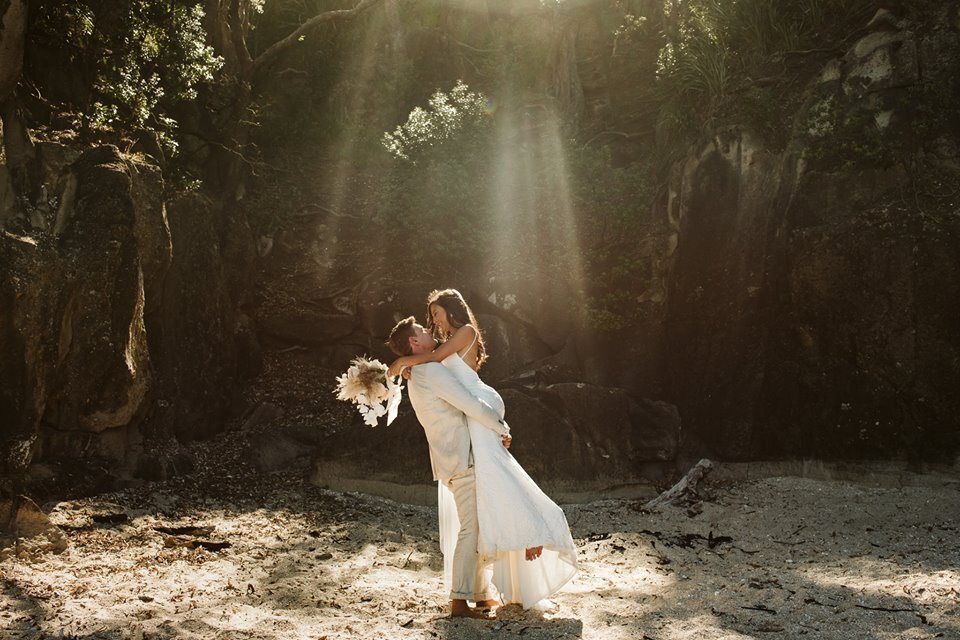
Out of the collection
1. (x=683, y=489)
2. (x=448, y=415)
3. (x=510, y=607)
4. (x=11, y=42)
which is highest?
(x=11, y=42)

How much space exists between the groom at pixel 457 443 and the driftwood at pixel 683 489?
4183 mm

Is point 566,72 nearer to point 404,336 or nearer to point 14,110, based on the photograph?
point 14,110

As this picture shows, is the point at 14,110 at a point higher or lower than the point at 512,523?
higher

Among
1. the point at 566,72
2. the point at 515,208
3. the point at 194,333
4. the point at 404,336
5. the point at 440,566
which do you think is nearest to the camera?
the point at 404,336

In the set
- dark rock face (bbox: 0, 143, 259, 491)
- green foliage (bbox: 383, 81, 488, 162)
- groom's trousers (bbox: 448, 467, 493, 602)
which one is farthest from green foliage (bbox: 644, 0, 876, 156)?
groom's trousers (bbox: 448, 467, 493, 602)

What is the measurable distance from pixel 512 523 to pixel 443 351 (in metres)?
1.04

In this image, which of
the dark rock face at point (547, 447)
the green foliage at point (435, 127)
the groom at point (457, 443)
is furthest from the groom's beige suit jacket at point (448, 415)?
the green foliage at point (435, 127)

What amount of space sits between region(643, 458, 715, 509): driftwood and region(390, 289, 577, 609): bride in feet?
13.5

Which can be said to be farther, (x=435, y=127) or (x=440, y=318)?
(x=435, y=127)

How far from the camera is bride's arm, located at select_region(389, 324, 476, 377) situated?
211 inches

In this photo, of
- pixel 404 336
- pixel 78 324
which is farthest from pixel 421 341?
pixel 78 324

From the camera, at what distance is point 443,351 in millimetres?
5375

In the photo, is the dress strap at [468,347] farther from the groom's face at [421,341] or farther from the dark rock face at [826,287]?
the dark rock face at [826,287]

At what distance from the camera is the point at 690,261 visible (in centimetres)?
1204
